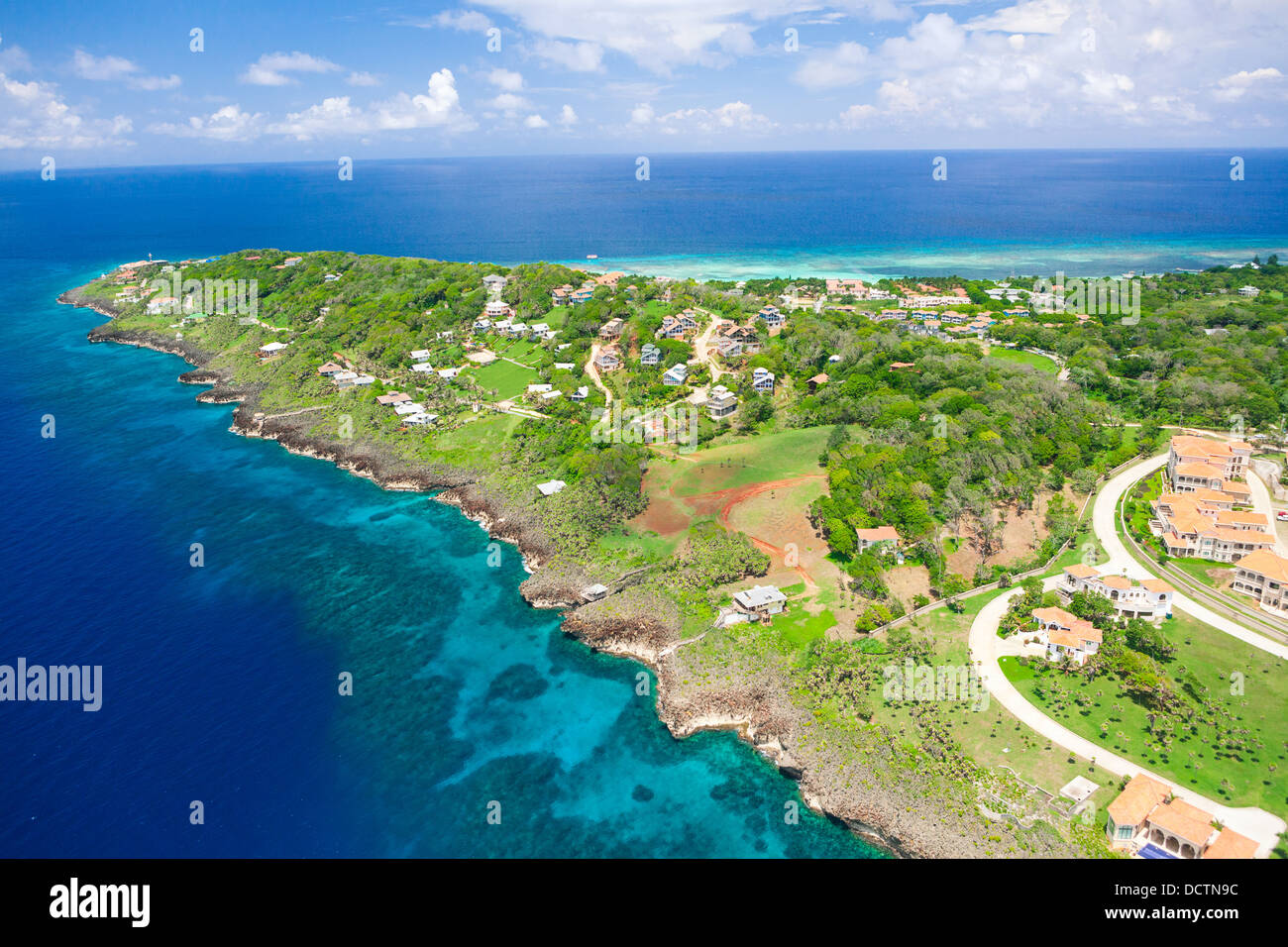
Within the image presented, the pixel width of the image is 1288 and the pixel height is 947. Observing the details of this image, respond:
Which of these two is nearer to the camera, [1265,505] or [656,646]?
[656,646]

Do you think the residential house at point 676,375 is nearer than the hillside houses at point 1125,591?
No

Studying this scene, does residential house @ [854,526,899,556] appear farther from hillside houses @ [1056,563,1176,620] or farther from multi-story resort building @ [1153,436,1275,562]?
multi-story resort building @ [1153,436,1275,562]

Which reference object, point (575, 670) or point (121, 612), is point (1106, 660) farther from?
point (121, 612)

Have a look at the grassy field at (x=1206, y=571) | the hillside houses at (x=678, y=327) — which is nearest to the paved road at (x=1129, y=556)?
the grassy field at (x=1206, y=571)

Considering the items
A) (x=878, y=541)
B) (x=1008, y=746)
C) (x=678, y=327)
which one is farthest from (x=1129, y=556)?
(x=678, y=327)

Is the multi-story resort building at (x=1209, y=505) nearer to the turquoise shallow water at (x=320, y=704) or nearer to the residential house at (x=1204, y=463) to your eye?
the residential house at (x=1204, y=463)

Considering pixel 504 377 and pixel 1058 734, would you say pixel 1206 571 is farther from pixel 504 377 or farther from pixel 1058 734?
pixel 504 377

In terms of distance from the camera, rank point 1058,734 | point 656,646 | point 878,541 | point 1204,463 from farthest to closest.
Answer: point 1204,463 → point 878,541 → point 656,646 → point 1058,734
